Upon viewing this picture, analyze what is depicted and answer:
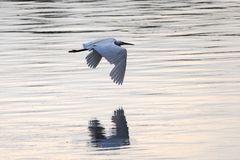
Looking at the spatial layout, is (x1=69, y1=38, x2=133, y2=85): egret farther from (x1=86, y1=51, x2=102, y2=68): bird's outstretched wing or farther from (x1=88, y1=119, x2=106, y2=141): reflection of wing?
(x1=88, y1=119, x2=106, y2=141): reflection of wing

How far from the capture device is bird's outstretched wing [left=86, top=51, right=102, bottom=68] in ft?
47.2

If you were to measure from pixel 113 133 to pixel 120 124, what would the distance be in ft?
1.83

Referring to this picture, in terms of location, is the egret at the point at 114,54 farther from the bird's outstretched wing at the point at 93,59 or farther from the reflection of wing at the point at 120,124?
the bird's outstretched wing at the point at 93,59

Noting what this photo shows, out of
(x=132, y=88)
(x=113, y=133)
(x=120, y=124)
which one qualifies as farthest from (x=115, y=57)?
(x=113, y=133)

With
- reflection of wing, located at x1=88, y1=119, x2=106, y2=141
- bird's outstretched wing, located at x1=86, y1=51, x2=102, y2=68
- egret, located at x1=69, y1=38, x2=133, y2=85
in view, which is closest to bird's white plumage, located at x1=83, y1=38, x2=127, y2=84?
egret, located at x1=69, y1=38, x2=133, y2=85

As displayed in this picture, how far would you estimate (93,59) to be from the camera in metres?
14.4

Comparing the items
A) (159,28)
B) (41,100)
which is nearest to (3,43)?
(159,28)

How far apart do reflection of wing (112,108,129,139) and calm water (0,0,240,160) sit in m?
0.07

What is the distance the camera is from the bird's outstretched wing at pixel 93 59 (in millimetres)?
14398

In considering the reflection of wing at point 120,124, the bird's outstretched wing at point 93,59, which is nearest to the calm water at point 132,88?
the reflection of wing at point 120,124

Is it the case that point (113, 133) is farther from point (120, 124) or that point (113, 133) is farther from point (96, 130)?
point (120, 124)

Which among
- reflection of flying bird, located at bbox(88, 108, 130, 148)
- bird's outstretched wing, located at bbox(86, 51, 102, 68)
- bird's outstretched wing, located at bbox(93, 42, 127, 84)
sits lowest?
reflection of flying bird, located at bbox(88, 108, 130, 148)

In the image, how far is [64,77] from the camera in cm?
1622

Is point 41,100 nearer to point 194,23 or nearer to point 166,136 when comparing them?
point 166,136
